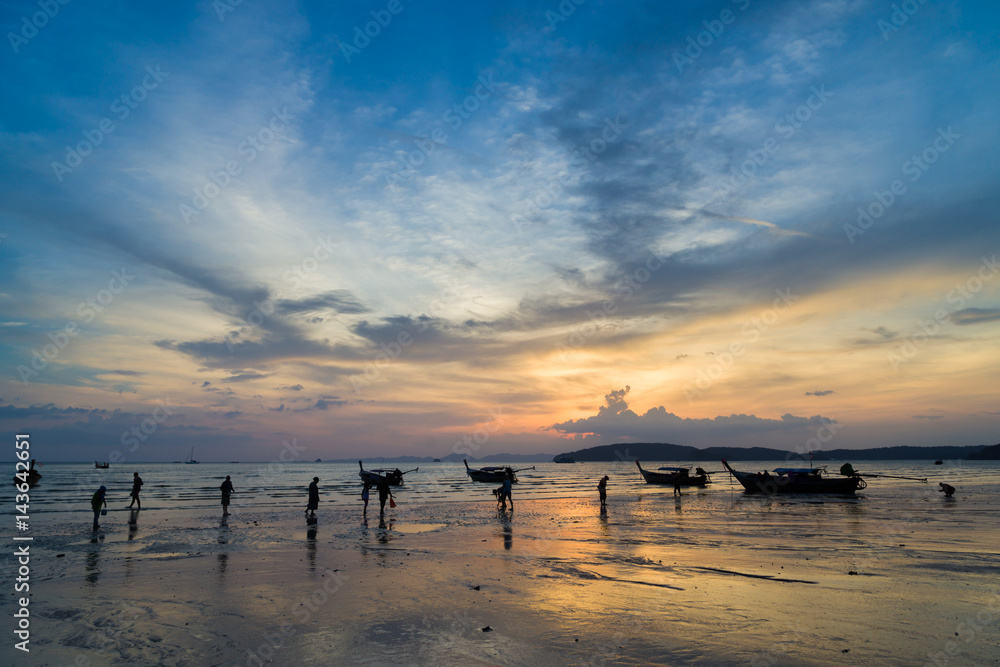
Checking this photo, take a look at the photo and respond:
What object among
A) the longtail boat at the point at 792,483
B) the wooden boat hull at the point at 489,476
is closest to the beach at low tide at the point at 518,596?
the longtail boat at the point at 792,483

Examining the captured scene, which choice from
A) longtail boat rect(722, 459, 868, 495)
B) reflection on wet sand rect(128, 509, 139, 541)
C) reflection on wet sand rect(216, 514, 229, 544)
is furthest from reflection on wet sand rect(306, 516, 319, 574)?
longtail boat rect(722, 459, 868, 495)

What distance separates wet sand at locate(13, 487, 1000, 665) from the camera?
9234 mm

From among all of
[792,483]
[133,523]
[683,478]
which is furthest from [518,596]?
[683,478]

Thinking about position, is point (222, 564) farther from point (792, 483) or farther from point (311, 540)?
point (792, 483)

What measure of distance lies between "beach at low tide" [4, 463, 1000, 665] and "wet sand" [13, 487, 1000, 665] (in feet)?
0.21

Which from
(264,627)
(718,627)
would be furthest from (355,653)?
(718,627)

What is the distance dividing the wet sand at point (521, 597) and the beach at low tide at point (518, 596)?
6 cm

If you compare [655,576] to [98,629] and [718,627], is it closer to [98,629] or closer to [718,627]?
[718,627]

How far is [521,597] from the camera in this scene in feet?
42.0

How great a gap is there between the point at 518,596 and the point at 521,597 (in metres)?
0.13

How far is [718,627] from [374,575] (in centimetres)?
952

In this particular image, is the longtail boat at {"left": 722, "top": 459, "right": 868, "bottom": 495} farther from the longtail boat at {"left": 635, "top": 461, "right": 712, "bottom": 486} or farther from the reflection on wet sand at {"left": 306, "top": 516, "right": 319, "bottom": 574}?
the reflection on wet sand at {"left": 306, "top": 516, "right": 319, "bottom": 574}

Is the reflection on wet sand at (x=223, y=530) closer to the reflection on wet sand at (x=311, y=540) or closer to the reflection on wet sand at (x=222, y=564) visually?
the reflection on wet sand at (x=311, y=540)

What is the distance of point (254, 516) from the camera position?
32.7 meters
